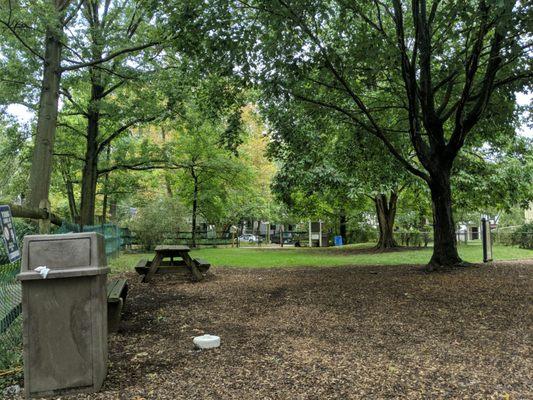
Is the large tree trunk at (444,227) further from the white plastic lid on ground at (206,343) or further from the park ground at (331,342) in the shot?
the white plastic lid on ground at (206,343)

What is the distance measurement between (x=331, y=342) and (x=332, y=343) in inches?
1.6

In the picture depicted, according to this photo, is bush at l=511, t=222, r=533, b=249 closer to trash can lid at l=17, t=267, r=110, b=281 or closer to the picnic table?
the picnic table

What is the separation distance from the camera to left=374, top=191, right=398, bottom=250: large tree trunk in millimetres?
22477

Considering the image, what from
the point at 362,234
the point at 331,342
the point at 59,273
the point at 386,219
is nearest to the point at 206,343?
the point at 331,342

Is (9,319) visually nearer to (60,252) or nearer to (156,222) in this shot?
(60,252)

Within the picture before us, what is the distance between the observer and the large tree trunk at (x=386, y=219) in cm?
2248

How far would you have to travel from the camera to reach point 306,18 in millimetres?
8266

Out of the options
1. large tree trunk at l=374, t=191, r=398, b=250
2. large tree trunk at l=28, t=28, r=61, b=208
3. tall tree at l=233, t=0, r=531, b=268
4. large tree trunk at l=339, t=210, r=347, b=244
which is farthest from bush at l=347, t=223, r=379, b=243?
large tree trunk at l=28, t=28, r=61, b=208

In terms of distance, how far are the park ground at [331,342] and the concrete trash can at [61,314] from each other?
8.8 inches

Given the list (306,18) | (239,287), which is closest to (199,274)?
(239,287)

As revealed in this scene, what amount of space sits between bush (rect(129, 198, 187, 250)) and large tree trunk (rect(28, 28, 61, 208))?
50.0 ft

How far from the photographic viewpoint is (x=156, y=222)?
25172 mm

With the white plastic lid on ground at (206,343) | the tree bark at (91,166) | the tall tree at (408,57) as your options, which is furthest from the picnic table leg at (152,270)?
the tree bark at (91,166)

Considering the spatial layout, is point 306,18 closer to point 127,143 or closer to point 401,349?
point 401,349
